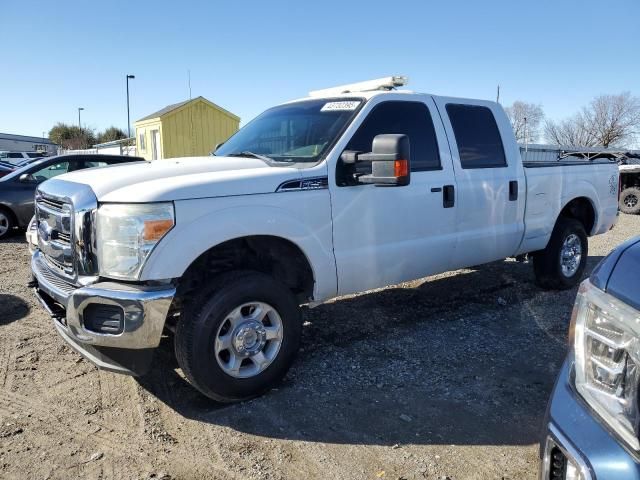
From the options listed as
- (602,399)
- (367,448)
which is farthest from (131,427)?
(602,399)

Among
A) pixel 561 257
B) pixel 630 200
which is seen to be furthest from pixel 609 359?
pixel 630 200

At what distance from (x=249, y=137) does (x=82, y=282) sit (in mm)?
2027

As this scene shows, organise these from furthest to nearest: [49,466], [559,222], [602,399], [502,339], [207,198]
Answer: [559,222] < [502,339] < [207,198] < [49,466] < [602,399]

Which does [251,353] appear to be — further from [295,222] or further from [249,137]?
[249,137]

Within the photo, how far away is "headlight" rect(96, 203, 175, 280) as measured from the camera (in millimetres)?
2955

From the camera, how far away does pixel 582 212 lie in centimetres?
636

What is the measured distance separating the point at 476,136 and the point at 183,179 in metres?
2.97

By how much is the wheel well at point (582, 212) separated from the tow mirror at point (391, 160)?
139 inches

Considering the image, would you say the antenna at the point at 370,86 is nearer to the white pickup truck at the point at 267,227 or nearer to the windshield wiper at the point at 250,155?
the white pickup truck at the point at 267,227

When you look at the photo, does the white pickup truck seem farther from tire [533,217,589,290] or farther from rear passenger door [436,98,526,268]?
tire [533,217,589,290]

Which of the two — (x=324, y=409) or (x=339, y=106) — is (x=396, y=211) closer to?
(x=339, y=106)

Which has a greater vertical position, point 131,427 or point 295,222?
point 295,222

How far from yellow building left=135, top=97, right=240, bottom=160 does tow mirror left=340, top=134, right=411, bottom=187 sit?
17842 millimetres

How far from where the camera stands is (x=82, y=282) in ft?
10.4
